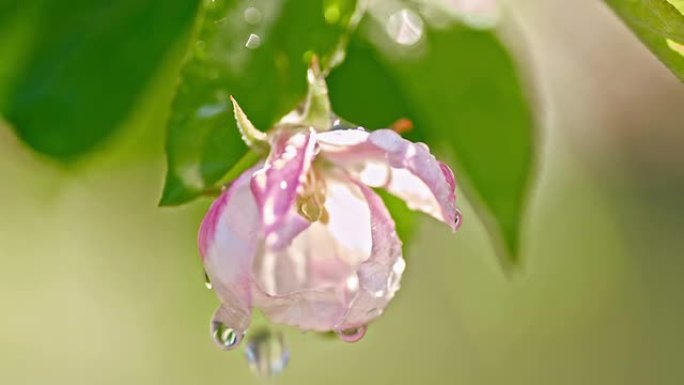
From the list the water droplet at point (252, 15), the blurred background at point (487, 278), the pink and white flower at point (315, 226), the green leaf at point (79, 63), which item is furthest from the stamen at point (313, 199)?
the blurred background at point (487, 278)

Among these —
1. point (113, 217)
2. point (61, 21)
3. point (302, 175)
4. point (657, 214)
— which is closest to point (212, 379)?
point (113, 217)

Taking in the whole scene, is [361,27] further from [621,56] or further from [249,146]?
[621,56]

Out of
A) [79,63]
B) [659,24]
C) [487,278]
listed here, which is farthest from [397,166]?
[487,278]

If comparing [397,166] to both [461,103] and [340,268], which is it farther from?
[461,103]

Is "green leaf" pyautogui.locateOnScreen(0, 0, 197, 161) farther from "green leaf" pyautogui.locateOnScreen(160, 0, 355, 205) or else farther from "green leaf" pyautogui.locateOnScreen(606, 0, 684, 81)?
"green leaf" pyautogui.locateOnScreen(606, 0, 684, 81)

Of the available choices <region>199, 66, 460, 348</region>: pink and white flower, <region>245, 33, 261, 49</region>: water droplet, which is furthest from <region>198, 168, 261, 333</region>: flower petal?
<region>245, 33, 261, 49</region>: water droplet

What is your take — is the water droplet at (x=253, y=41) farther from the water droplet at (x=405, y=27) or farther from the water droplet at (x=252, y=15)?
the water droplet at (x=405, y=27)
